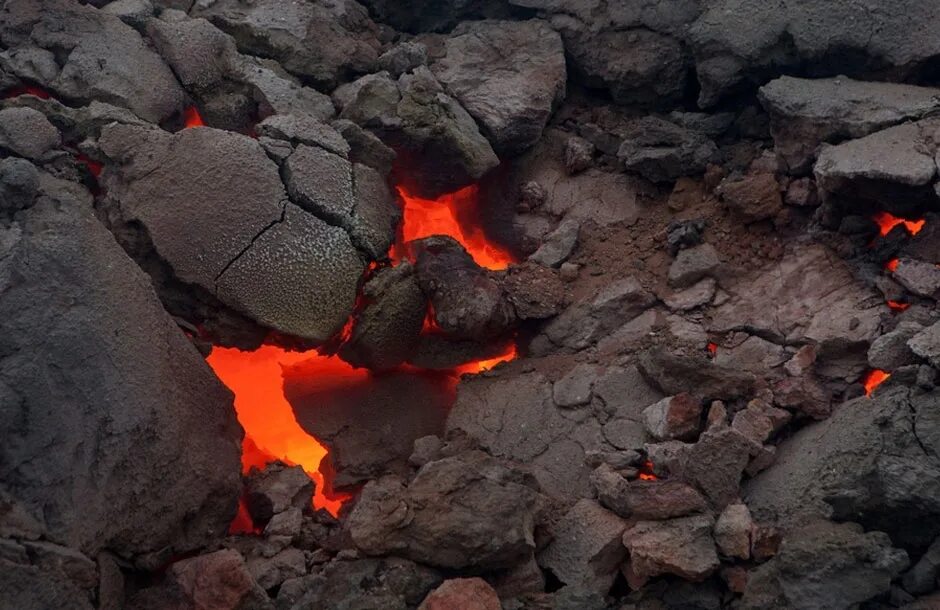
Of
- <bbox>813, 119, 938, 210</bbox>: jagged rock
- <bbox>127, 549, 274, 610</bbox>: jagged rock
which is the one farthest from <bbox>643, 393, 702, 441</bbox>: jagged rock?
<bbox>127, 549, 274, 610</bbox>: jagged rock

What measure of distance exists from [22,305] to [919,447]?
2956 mm

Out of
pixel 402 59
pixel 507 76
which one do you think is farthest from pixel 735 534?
pixel 402 59

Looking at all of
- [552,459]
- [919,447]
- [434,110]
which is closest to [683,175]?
[434,110]

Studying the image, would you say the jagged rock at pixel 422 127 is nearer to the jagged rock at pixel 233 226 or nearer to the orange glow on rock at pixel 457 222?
the orange glow on rock at pixel 457 222

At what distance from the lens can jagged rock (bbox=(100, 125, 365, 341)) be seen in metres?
3.68

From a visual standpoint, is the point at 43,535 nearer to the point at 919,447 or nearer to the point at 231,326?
the point at 231,326

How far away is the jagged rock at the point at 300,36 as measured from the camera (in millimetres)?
4672

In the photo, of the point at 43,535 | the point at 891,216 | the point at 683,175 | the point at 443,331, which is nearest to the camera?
the point at 43,535

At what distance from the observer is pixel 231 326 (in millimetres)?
3752

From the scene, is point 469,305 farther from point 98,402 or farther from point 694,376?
point 98,402

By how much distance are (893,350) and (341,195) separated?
232cm

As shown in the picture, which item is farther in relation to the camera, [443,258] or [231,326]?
[443,258]

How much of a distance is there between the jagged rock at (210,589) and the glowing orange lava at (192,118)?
7.33 feet

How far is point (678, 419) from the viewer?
11.2 feet
